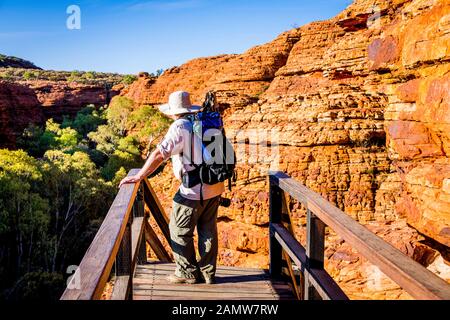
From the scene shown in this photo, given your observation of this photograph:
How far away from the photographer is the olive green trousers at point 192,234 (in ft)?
11.3

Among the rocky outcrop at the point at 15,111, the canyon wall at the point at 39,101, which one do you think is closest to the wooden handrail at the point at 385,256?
the rocky outcrop at the point at 15,111

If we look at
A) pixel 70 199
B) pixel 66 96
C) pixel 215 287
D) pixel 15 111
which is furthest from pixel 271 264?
pixel 66 96

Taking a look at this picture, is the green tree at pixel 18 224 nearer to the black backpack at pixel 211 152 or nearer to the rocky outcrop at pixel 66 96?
the black backpack at pixel 211 152

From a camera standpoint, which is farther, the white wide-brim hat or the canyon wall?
the canyon wall

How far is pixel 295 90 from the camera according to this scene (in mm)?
21078

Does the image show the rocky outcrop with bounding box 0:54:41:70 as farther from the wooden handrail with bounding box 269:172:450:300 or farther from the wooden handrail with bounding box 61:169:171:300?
the wooden handrail with bounding box 269:172:450:300

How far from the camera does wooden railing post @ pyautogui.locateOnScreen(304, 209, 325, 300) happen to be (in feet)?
9.21

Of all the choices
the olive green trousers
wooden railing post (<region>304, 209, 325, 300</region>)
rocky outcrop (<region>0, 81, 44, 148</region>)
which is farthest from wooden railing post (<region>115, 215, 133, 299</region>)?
rocky outcrop (<region>0, 81, 44, 148</region>)

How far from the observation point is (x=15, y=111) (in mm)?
44219

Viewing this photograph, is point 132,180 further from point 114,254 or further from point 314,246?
point 314,246

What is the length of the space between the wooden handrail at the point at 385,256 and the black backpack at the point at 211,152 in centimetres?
65

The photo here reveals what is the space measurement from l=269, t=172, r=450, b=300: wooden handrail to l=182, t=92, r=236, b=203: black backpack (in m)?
0.65

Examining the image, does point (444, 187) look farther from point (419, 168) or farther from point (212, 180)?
point (212, 180)

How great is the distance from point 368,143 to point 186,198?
10.6m
